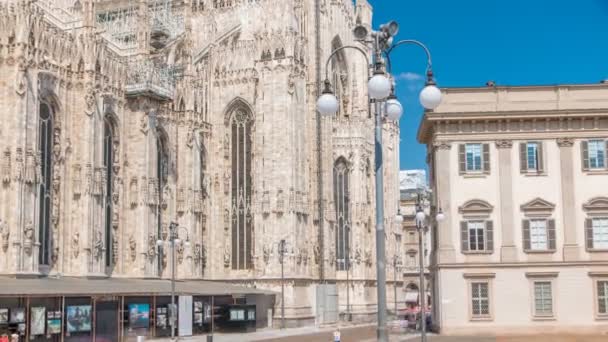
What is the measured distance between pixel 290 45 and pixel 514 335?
30.5 m

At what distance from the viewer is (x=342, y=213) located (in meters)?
73.1

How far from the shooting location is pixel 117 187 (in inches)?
2153

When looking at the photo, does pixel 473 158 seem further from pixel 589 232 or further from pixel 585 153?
pixel 589 232

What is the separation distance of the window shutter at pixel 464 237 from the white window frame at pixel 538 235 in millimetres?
3524

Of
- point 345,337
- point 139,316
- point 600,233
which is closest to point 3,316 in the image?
point 139,316

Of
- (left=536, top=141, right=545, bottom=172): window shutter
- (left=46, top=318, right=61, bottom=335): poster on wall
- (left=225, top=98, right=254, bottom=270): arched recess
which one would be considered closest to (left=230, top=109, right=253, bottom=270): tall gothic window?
(left=225, top=98, right=254, bottom=270): arched recess

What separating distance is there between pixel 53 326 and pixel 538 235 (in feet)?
86.1

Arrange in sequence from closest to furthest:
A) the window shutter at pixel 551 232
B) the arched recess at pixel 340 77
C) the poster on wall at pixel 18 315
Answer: the poster on wall at pixel 18 315, the window shutter at pixel 551 232, the arched recess at pixel 340 77

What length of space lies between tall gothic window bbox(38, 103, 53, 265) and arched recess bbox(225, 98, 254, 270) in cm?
2022

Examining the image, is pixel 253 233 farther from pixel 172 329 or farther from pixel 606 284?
pixel 606 284

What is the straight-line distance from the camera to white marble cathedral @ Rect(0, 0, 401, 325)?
46.5m

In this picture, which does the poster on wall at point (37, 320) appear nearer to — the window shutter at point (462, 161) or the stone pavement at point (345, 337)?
the stone pavement at point (345, 337)

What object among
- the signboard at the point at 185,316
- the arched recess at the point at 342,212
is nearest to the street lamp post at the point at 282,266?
the arched recess at the point at 342,212

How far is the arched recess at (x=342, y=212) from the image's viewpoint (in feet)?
238
